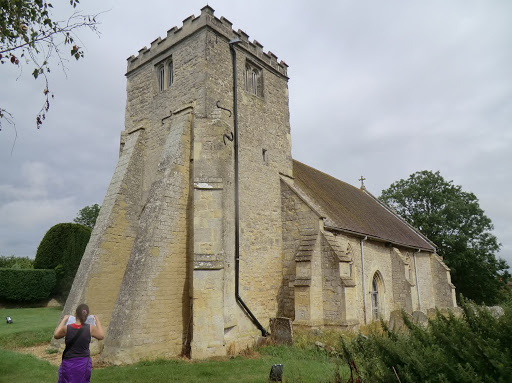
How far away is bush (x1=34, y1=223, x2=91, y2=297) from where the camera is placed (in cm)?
2395

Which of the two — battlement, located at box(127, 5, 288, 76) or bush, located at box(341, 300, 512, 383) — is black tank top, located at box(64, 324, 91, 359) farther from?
battlement, located at box(127, 5, 288, 76)

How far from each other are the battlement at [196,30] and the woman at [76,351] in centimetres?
1076

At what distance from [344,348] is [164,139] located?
10.1m

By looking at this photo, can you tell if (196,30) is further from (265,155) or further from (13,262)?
(13,262)

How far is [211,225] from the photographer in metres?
10.7

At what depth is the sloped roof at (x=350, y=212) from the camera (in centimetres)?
1628

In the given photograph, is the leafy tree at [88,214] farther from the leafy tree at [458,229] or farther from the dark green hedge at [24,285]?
the leafy tree at [458,229]

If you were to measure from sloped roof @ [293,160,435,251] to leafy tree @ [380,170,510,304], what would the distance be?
7843 mm

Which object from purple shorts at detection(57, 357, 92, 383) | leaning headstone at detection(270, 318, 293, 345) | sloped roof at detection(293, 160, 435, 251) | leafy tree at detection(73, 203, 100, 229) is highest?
leafy tree at detection(73, 203, 100, 229)

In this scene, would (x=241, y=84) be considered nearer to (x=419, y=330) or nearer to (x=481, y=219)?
(x=419, y=330)

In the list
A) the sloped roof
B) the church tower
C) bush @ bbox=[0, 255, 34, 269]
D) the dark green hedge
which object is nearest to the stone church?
the church tower

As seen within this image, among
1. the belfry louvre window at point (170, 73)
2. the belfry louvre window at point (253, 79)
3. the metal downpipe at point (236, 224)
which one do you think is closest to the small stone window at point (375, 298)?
the metal downpipe at point (236, 224)

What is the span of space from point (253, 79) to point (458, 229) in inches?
Answer: 1038

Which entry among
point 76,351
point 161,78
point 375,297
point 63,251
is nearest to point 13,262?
point 63,251
